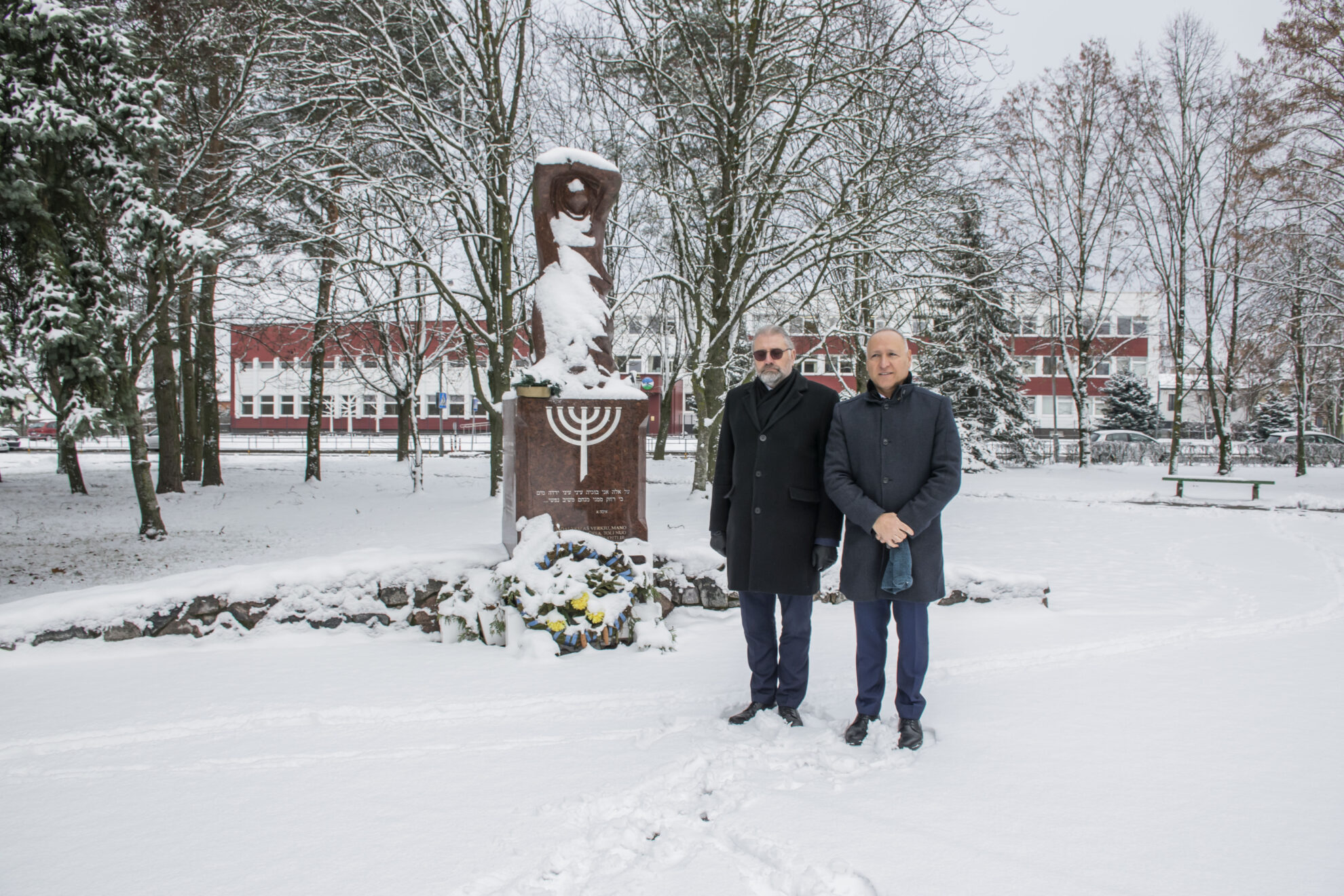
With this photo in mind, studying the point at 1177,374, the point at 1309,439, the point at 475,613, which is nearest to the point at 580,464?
the point at 475,613

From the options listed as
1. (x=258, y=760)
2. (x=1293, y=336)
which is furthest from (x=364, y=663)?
(x=1293, y=336)

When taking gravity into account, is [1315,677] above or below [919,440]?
below

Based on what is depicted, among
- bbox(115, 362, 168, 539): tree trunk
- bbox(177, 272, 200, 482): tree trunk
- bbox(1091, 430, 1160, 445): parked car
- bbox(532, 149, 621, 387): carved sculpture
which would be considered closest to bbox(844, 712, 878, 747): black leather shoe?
bbox(532, 149, 621, 387): carved sculpture

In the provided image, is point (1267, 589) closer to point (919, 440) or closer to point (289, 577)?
point (919, 440)

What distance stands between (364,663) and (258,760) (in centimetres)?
144

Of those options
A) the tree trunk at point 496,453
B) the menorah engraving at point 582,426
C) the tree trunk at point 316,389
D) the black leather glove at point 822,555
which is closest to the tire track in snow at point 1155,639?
the black leather glove at point 822,555

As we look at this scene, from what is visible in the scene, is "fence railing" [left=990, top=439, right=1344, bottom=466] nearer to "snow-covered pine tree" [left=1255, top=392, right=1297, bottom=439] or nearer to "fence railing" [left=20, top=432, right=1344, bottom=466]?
"fence railing" [left=20, top=432, right=1344, bottom=466]

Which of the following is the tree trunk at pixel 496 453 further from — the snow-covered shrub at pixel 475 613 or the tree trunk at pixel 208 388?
the snow-covered shrub at pixel 475 613

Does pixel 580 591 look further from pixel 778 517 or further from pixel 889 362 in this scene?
pixel 889 362

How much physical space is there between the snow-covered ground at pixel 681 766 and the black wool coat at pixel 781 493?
740mm

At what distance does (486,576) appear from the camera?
212 inches

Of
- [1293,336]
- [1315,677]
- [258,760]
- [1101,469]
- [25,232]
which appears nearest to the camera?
[258,760]

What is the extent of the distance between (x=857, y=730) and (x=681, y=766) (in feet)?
2.70

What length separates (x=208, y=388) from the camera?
57.7ft
